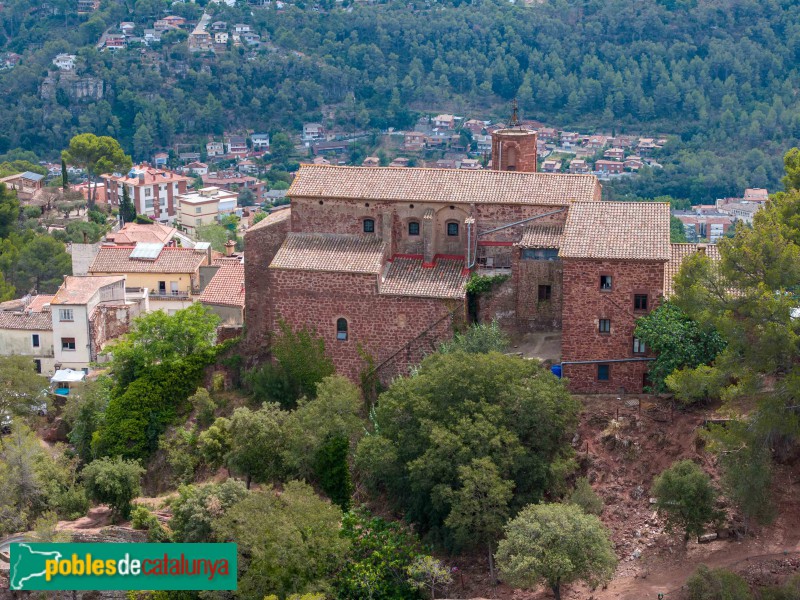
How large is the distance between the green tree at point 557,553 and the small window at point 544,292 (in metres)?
10.6

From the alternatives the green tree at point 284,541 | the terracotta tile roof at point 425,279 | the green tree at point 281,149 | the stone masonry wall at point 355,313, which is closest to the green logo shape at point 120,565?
the green tree at point 284,541

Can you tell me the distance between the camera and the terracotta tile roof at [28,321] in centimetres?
6625

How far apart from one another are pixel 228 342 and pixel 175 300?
67.3 ft

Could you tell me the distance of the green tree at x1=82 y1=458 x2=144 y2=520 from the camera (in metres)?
46.4

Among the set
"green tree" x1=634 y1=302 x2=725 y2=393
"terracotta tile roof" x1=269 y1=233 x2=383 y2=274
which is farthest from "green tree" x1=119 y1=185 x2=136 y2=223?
"green tree" x1=634 y1=302 x2=725 y2=393

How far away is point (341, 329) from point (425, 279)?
326cm

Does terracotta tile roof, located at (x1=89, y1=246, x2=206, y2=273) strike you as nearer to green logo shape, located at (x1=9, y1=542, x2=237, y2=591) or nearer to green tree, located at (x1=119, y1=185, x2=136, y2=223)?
green tree, located at (x1=119, y1=185, x2=136, y2=223)

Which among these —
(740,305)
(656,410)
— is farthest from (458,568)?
(740,305)

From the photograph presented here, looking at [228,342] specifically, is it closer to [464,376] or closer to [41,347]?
[464,376]

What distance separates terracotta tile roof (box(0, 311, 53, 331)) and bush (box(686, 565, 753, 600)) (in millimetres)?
39116

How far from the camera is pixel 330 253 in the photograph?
47.6 meters

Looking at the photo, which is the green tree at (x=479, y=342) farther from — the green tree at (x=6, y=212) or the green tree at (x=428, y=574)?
the green tree at (x=6, y=212)

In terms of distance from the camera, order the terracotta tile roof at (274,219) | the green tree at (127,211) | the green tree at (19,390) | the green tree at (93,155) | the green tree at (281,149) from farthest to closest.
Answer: the green tree at (281,149) < the green tree at (93,155) < the green tree at (127,211) < the green tree at (19,390) < the terracotta tile roof at (274,219)

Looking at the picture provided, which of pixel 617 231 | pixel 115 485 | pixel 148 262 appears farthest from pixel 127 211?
pixel 617 231
